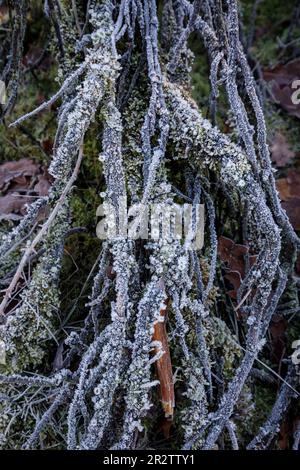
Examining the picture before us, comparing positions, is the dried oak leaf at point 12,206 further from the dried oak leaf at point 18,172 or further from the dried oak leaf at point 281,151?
the dried oak leaf at point 281,151

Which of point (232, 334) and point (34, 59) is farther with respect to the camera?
point (34, 59)

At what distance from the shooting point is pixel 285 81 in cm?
188

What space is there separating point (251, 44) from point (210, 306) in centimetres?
124

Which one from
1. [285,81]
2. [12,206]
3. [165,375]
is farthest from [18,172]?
[285,81]

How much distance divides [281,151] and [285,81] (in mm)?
329

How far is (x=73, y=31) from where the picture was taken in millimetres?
1373

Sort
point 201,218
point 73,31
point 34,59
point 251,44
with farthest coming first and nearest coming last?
point 251,44, point 34,59, point 73,31, point 201,218

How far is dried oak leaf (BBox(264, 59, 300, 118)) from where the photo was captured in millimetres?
1832

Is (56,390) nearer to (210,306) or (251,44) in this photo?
(210,306)

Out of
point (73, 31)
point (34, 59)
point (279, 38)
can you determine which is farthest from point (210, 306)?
point (279, 38)

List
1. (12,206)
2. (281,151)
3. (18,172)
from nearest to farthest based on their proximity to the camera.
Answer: (12,206) → (18,172) → (281,151)

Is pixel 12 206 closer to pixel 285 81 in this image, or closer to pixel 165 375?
pixel 165 375

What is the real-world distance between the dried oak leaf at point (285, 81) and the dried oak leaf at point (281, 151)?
122mm

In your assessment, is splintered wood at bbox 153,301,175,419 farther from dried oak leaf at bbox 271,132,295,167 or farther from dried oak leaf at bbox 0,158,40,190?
dried oak leaf at bbox 271,132,295,167
